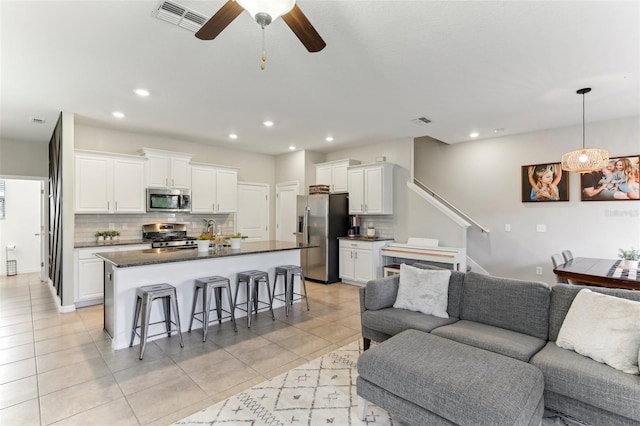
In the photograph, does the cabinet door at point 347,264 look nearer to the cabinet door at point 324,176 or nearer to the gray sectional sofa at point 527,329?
the cabinet door at point 324,176

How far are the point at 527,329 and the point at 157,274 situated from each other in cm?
362

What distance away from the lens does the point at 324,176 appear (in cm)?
696

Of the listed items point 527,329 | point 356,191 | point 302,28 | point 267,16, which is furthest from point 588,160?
point 267,16

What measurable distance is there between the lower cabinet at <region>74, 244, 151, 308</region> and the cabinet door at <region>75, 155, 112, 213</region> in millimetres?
657

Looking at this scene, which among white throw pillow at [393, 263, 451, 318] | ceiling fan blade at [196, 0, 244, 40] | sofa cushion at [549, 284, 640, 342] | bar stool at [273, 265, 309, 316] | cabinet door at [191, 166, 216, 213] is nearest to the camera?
ceiling fan blade at [196, 0, 244, 40]

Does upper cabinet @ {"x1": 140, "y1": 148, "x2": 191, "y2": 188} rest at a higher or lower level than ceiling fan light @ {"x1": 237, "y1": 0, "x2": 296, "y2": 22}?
lower

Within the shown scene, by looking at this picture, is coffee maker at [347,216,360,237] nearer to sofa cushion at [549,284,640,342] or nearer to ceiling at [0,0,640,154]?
ceiling at [0,0,640,154]

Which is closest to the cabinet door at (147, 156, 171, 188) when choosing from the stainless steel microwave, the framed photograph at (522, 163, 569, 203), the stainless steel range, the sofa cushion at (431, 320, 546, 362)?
the stainless steel microwave

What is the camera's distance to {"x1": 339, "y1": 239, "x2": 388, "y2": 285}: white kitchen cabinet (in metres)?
5.92

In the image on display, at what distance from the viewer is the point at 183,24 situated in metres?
2.41

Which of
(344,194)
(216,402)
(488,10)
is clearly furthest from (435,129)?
(216,402)

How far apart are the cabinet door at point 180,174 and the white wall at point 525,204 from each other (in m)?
4.97

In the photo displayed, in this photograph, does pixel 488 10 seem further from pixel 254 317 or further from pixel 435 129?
pixel 254 317

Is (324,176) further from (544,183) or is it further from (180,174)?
(544,183)
